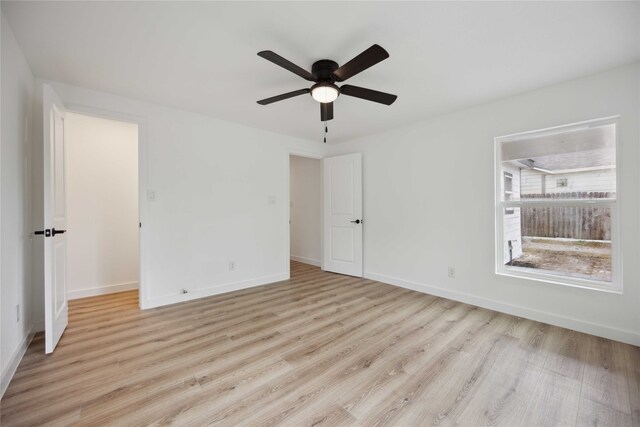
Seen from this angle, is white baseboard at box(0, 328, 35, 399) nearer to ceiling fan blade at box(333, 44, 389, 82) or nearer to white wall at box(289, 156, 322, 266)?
ceiling fan blade at box(333, 44, 389, 82)

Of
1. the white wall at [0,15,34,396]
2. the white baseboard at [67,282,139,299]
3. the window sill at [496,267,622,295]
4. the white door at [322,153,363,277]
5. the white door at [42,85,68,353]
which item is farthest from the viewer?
the white door at [322,153,363,277]

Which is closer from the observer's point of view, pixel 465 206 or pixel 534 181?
pixel 534 181

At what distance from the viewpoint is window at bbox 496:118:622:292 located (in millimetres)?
2410

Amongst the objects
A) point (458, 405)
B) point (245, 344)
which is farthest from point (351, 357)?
point (245, 344)

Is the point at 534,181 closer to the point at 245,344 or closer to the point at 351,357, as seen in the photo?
the point at 351,357

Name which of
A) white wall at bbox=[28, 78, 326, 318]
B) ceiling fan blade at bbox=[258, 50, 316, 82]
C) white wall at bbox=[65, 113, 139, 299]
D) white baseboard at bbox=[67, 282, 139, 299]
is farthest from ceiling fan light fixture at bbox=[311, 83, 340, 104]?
white baseboard at bbox=[67, 282, 139, 299]

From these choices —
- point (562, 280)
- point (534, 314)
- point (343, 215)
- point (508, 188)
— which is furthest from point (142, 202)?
point (562, 280)

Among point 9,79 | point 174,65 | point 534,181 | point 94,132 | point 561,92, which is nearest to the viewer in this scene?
point 9,79

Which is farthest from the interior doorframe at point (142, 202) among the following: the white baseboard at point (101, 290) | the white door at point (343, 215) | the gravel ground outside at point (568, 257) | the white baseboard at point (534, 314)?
the gravel ground outside at point (568, 257)

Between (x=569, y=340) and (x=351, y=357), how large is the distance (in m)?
1.95

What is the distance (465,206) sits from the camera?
3.19 m

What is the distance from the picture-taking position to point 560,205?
264 cm

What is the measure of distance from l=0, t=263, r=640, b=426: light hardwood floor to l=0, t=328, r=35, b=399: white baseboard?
0.05 meters

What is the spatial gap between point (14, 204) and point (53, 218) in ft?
0.86
